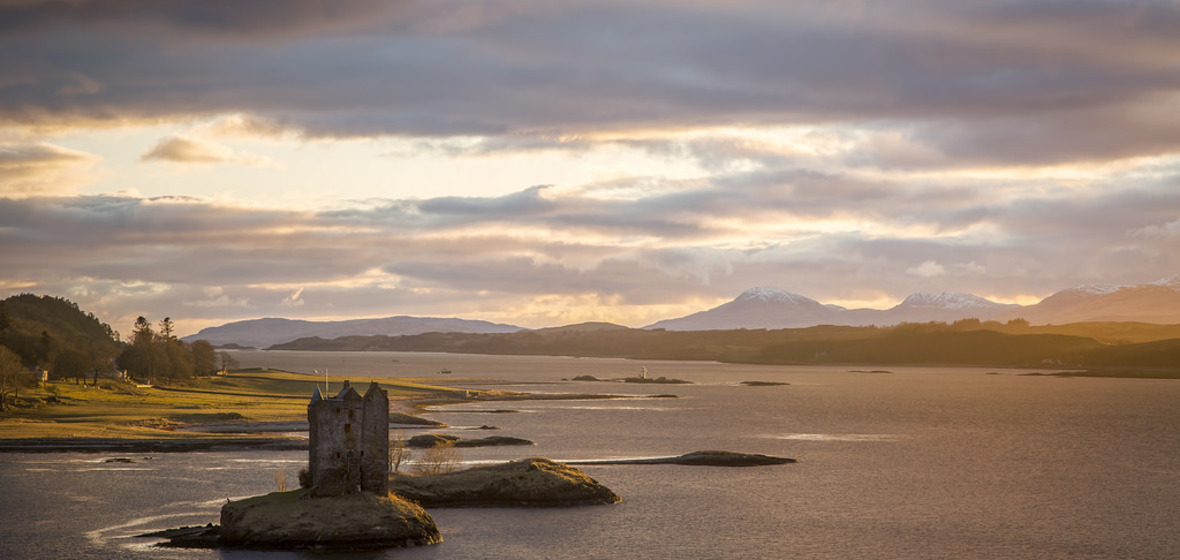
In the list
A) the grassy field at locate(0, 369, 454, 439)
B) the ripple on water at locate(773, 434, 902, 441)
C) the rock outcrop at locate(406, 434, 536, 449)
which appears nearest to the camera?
the rock outcrop at locate(406, 434, 536, 449)

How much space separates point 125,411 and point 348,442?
317 ft

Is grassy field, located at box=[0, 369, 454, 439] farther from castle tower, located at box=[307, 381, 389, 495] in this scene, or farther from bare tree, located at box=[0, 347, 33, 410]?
castle tower, located at box=[307, 381, 389, 495]

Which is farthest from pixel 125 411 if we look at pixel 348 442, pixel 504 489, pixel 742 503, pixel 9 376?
pixel 348 442

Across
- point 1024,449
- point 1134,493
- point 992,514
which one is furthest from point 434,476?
point 1024,449

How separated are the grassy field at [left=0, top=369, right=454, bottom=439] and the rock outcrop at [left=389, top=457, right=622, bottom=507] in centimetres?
5365

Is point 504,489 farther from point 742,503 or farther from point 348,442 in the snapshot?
point 348,442

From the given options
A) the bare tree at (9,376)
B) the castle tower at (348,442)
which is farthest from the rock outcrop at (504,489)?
the bare tree at (9,376)

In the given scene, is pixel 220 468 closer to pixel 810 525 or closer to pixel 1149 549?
pixel 810 525

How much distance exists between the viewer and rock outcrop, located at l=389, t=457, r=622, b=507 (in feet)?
277

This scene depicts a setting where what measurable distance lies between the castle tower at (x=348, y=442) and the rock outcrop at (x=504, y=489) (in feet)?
51.4

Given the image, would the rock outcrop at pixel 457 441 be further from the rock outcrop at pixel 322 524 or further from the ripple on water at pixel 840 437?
the rock outcrop at pixel 322 524

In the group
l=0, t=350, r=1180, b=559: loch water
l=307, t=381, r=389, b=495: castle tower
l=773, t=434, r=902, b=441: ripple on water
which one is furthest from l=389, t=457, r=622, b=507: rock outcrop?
l=773, t=434, r=902, b=441: ripple on water

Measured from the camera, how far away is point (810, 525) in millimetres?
82000

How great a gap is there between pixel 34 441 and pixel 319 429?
65.3 meters
